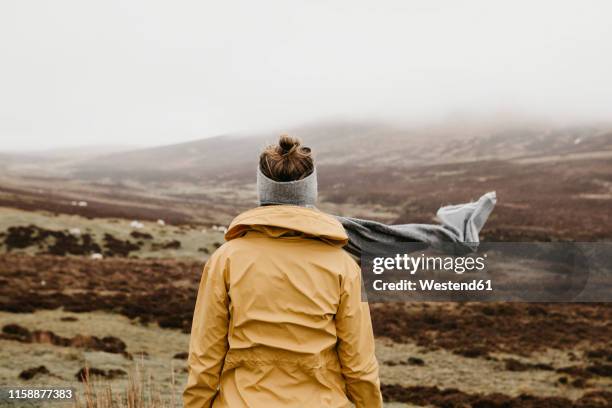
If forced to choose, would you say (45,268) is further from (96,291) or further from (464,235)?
(464,235)

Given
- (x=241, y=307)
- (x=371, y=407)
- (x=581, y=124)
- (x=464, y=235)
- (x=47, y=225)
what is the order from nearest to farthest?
1. (x=241, y=307)
2. (x=371, y=407)
3. (x=464, y=235)
4. (x=47, y=225)
5. (x=581, y=124)

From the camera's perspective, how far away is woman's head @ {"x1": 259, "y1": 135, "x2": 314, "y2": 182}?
2.94 metres

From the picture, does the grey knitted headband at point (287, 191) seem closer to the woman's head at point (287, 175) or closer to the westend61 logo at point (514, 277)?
the woman's head at point (287, 175)

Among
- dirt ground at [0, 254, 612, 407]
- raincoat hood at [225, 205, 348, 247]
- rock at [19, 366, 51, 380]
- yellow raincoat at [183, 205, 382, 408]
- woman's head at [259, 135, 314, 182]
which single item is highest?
woman's head at [259, 135, 314, 182]

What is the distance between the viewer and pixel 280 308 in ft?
9.19

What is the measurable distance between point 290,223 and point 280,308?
0.45 m

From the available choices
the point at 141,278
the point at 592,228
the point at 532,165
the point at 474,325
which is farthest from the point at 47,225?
the point at 532,165

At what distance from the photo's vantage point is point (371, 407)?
309cm

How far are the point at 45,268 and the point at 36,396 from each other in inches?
604

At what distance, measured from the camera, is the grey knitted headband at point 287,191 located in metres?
2.92

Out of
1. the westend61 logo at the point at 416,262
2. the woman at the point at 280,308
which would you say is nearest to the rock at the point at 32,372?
the westend61 logo at the point at 416,262

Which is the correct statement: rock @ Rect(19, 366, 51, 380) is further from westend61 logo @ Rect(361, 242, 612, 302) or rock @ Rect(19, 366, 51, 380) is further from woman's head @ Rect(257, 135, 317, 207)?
westend61 logo @ Rect(361, 242, 612, 302)

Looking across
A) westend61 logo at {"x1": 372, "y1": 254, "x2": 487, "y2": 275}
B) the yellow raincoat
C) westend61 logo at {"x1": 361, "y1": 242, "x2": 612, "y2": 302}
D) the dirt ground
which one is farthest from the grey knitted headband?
westend61 logo at {"x1": 361, "y1": 242, "x2": 612, "y2": 302}

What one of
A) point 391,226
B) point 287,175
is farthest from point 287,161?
point 391,226
